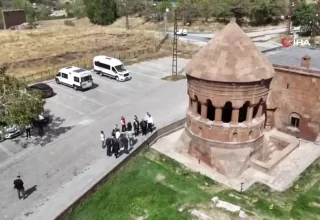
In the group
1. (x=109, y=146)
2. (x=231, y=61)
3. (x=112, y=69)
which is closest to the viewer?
(x=231, y=61)

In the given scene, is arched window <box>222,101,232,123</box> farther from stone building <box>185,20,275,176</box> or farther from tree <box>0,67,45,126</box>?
tree <box>0,67,45,126</box>

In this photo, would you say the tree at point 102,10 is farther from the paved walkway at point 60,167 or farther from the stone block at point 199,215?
the stone block at point 199,215

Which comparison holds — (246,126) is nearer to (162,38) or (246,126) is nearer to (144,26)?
(162,38)

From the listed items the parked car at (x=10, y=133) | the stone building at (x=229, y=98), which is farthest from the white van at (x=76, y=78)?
the stone building at (x=229, y=98)

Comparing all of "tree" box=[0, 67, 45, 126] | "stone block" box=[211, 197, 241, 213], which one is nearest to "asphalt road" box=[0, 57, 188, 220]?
"tree" box=[0, 67, 45, 126]

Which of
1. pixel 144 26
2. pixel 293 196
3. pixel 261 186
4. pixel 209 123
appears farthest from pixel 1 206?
pixel 144 26

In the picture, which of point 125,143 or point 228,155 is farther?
point 125,143

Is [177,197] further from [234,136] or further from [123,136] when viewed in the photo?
[123,136]

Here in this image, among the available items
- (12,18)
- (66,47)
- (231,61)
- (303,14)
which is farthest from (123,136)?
(12,18)
